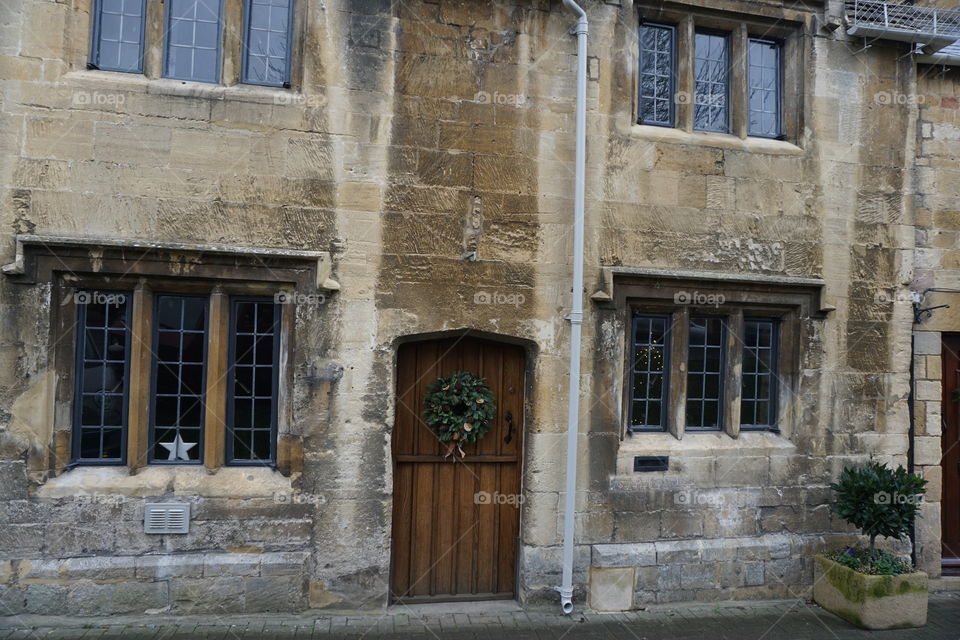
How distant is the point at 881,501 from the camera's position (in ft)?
19.5

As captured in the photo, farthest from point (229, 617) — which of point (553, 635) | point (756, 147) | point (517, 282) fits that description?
point (756, 147)

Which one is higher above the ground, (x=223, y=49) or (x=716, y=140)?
(x=223, y=49)

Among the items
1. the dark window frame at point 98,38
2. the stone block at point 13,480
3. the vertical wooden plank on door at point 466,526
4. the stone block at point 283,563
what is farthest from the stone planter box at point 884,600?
the dark window frame at point 98,38

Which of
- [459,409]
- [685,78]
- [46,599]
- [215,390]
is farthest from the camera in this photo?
[685,78]

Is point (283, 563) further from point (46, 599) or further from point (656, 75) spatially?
point (656, 75)

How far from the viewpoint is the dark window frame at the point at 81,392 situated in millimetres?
5418

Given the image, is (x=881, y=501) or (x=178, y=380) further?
(x=881, y=501)

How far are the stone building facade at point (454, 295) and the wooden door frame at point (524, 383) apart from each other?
1.8 inches

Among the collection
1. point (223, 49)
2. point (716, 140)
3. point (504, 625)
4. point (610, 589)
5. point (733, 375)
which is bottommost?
point (504, 625)

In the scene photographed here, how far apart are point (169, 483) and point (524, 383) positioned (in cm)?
314

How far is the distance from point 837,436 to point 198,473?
5.99 m

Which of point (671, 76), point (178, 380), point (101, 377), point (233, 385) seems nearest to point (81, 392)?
point (101, 377)

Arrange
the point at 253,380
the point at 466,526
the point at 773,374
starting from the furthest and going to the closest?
the point at 773,374, the point at 466,526, the point at 253,380

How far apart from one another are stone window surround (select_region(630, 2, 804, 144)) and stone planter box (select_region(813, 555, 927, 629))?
13.4ft
